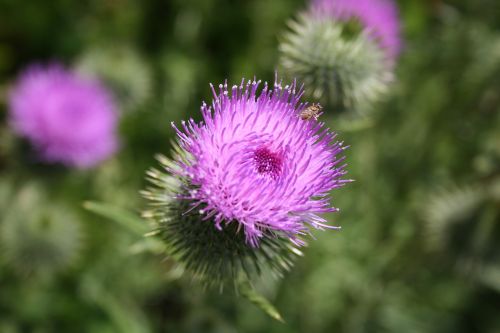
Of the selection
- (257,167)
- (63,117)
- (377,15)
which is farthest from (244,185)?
(63,117)

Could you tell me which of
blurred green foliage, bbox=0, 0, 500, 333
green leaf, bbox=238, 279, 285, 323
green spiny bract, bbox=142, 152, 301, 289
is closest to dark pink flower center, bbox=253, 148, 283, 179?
green spiny bract, bbox=142, 152, 301, 289

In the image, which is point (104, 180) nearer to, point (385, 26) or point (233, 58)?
point (233, 58)

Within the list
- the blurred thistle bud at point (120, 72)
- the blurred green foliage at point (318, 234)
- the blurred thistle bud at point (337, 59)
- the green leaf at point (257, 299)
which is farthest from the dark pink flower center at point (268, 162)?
the blurred thistle bud at point (120, 72)

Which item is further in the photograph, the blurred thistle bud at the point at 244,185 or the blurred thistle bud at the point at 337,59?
the blurred thistle bud at the point at 337,59

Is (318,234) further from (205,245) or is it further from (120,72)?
(120,72)

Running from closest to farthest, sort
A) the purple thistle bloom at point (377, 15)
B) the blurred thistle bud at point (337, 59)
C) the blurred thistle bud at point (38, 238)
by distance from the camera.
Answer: the blurred thistle bud at point (337, 59) < the purple thistle bloom at point (377, 15) < the blurred thistle bud at point (38, 238)

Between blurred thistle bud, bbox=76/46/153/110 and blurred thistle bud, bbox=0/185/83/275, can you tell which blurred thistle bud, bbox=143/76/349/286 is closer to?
blurred thistle bud, bbox=0/185/83/275

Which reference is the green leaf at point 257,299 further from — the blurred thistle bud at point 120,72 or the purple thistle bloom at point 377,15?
the blurred thistle bud at point 120,72
